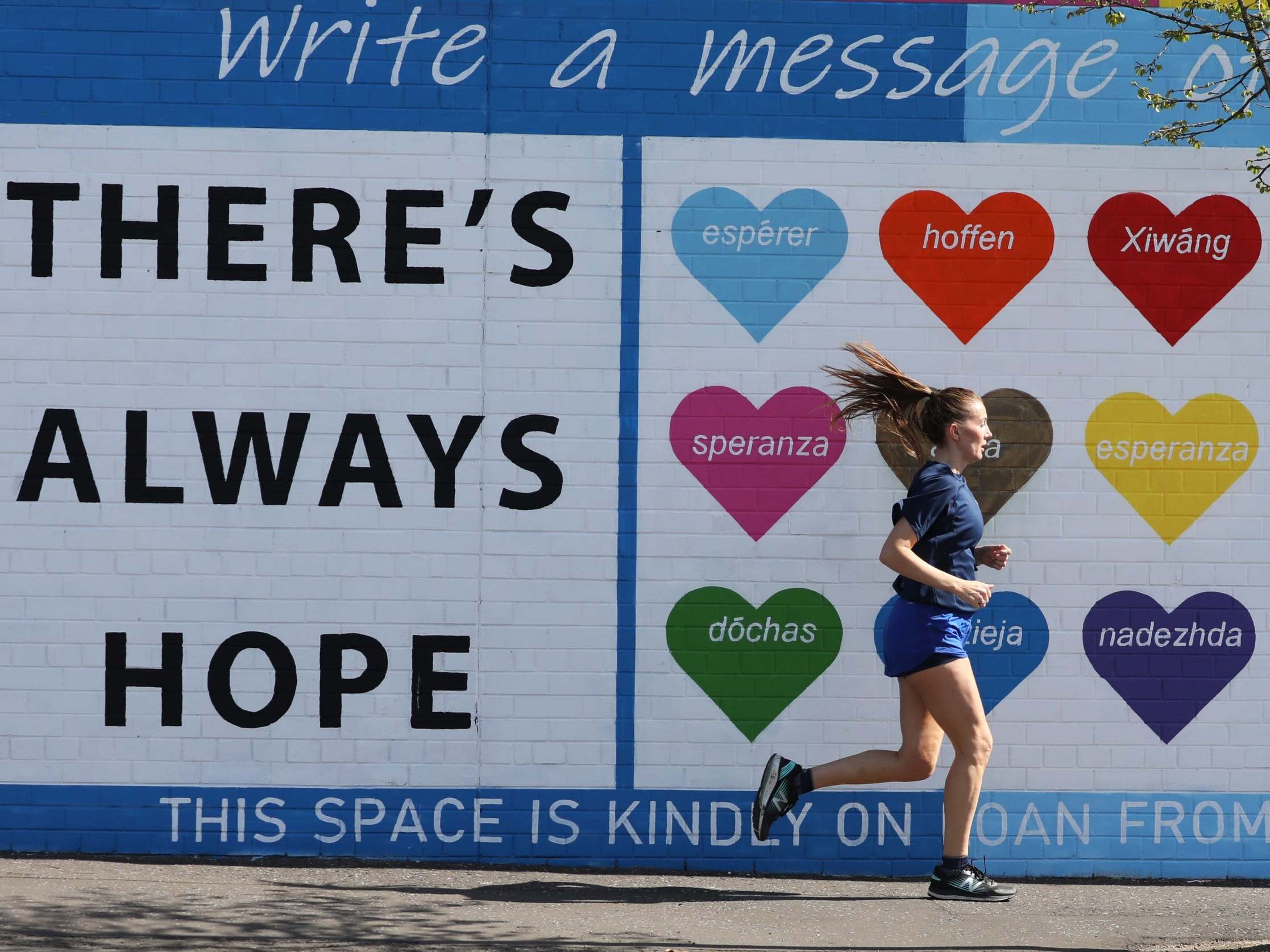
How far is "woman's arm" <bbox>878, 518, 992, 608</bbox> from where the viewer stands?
5035 mm

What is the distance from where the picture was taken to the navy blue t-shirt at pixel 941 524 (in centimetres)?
514

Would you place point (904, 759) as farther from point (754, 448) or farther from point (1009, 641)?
point (754, 448)

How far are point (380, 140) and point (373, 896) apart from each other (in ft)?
10.5

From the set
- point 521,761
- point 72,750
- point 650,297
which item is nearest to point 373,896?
point 521,761

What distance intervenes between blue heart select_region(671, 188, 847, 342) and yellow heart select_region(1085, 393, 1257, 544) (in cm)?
144

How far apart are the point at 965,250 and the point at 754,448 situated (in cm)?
130

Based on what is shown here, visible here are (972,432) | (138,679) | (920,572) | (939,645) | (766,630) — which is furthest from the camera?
(766,630)

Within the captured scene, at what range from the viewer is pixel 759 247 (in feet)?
19.7

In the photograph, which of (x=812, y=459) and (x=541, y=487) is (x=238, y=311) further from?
(x=812, y=459)

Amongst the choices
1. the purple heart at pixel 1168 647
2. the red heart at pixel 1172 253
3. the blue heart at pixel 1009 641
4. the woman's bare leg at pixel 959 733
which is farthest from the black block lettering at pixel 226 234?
the purple heart at pixel 1168 647

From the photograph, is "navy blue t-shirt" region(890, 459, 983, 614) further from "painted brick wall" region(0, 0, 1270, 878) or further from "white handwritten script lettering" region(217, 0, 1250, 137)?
"white handwritten script lettering" region(217, 0, 1250, 137)

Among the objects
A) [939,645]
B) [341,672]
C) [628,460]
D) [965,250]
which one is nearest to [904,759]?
[939,645]

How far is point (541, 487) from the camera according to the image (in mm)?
5945

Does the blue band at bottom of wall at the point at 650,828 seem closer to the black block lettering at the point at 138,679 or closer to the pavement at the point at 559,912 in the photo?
the pavement at the point at 559,912
